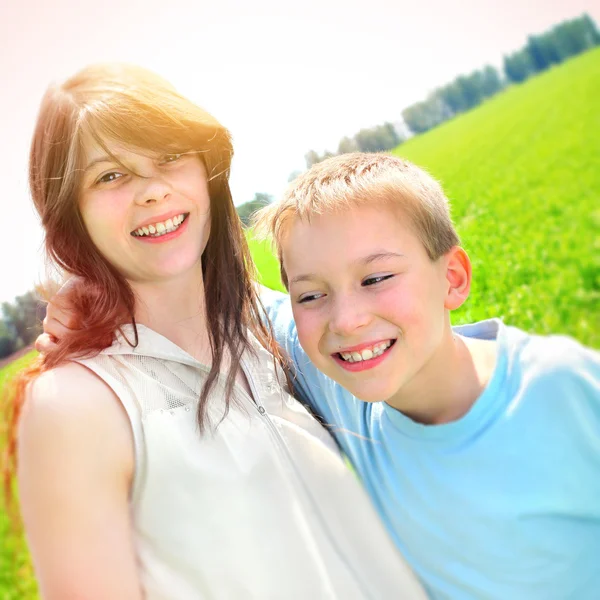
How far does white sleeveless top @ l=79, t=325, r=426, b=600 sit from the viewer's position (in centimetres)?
141

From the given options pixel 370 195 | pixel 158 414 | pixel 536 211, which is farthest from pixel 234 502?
pixel 536 211

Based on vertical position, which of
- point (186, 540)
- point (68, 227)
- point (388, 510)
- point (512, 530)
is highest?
point (68, 227)

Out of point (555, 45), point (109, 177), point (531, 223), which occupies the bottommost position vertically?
point (531, 223)

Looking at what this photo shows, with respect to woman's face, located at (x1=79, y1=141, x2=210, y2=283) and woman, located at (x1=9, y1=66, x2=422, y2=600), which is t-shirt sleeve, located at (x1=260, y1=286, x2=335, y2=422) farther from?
woman's face, located at (x1=79, y1=141, x2=210, y2=283)

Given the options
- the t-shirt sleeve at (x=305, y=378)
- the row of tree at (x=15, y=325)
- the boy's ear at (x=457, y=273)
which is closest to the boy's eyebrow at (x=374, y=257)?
the boy's ear at (x=457, y=273)

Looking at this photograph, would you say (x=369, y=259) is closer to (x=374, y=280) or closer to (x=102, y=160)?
(x=374, y=280)

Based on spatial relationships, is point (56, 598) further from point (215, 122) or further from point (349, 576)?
point (215, 122)

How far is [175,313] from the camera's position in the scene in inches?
70.0

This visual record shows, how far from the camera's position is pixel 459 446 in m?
1.54

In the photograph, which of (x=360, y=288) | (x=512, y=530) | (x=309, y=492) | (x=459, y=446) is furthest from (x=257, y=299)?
(x=512, y=530)

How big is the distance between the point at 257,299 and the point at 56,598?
105 centimetres

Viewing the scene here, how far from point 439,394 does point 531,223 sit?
4.23 meters

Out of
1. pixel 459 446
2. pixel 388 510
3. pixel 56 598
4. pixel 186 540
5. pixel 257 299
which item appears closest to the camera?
pixel 56 598

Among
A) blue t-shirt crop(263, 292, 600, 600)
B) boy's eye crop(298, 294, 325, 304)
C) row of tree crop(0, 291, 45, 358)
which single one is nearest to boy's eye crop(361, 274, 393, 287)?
boy's eye crop(298, 294, 325, 304)
